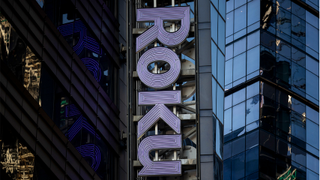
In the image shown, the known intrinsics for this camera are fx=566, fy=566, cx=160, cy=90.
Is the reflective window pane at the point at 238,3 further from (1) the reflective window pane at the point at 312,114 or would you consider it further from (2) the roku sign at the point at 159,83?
(2) the roku sign at the point at 159,83

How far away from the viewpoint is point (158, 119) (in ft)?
88.5

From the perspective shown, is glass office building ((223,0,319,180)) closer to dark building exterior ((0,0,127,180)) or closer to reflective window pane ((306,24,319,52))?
reflective window pane ((306,24,319,52))

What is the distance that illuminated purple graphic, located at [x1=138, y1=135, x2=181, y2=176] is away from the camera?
1027 inches

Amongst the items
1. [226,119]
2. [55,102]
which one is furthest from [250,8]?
[55,102]

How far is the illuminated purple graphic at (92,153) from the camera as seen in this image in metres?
26.6

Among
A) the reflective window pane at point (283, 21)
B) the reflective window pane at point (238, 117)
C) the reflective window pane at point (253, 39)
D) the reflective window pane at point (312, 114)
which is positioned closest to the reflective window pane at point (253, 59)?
the reflective window pane at point (253, 39)

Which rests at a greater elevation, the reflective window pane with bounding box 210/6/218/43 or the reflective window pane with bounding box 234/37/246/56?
the reflective window pane with bounding box 234/37/246/56

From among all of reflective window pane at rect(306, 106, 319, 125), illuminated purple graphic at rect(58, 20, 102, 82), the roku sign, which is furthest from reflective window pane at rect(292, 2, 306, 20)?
illuminated purple graphic at rect(58, 20, 102, 82)

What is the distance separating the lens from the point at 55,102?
24.7 metres

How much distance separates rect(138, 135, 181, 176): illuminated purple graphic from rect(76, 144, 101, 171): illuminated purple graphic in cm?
249

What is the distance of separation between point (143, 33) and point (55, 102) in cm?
641

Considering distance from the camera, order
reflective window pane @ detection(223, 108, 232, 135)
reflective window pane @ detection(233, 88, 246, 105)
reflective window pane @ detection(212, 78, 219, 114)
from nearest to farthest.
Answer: reflective window pane @ detection(212, 78, 219, 114)
reflective window pane @ detection(223, 108, 232, 135)
reflective window pane @ detection(233, 88, 246, 105)

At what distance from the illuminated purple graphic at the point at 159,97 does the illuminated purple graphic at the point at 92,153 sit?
3.22m

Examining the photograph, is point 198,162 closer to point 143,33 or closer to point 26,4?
point 143,33
